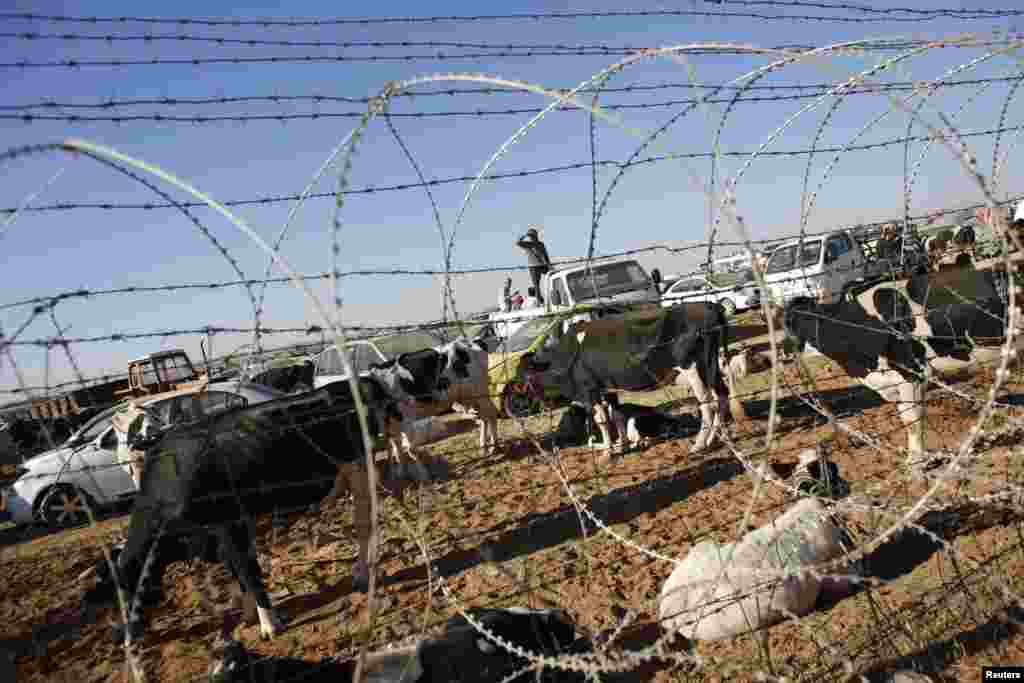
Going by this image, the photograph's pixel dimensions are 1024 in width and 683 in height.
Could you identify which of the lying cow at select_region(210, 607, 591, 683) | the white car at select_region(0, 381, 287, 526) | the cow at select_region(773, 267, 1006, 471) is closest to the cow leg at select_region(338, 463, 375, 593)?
the lying cow at select_region(210, 607, 591, 683)

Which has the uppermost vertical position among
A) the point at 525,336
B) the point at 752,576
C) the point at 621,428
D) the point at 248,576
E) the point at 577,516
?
the point at 525,336

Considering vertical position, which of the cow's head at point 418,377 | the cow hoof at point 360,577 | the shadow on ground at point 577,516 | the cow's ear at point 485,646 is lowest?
the shadow on ground at point 577,516

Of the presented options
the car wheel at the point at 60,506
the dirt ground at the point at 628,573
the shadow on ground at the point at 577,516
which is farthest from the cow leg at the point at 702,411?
the car wheel at the point at 60,506

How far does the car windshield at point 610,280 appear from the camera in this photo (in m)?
12.1

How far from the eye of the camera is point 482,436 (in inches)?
347

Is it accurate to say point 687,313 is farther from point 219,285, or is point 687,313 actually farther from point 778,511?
point 219,285

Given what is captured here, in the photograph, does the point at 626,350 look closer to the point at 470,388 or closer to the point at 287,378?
the point at 470,388

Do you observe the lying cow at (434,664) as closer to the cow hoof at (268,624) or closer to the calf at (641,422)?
the cow hoof at (268,624)

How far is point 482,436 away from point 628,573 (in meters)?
4.45

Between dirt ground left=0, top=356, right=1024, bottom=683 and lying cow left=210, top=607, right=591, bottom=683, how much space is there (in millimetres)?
207

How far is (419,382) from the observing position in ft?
25.3

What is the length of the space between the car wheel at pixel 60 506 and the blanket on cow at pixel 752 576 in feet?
25.7

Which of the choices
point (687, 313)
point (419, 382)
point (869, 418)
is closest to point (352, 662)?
point (419, 382)

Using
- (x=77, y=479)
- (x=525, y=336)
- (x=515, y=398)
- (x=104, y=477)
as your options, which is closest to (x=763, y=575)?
(x=515, y=398)
